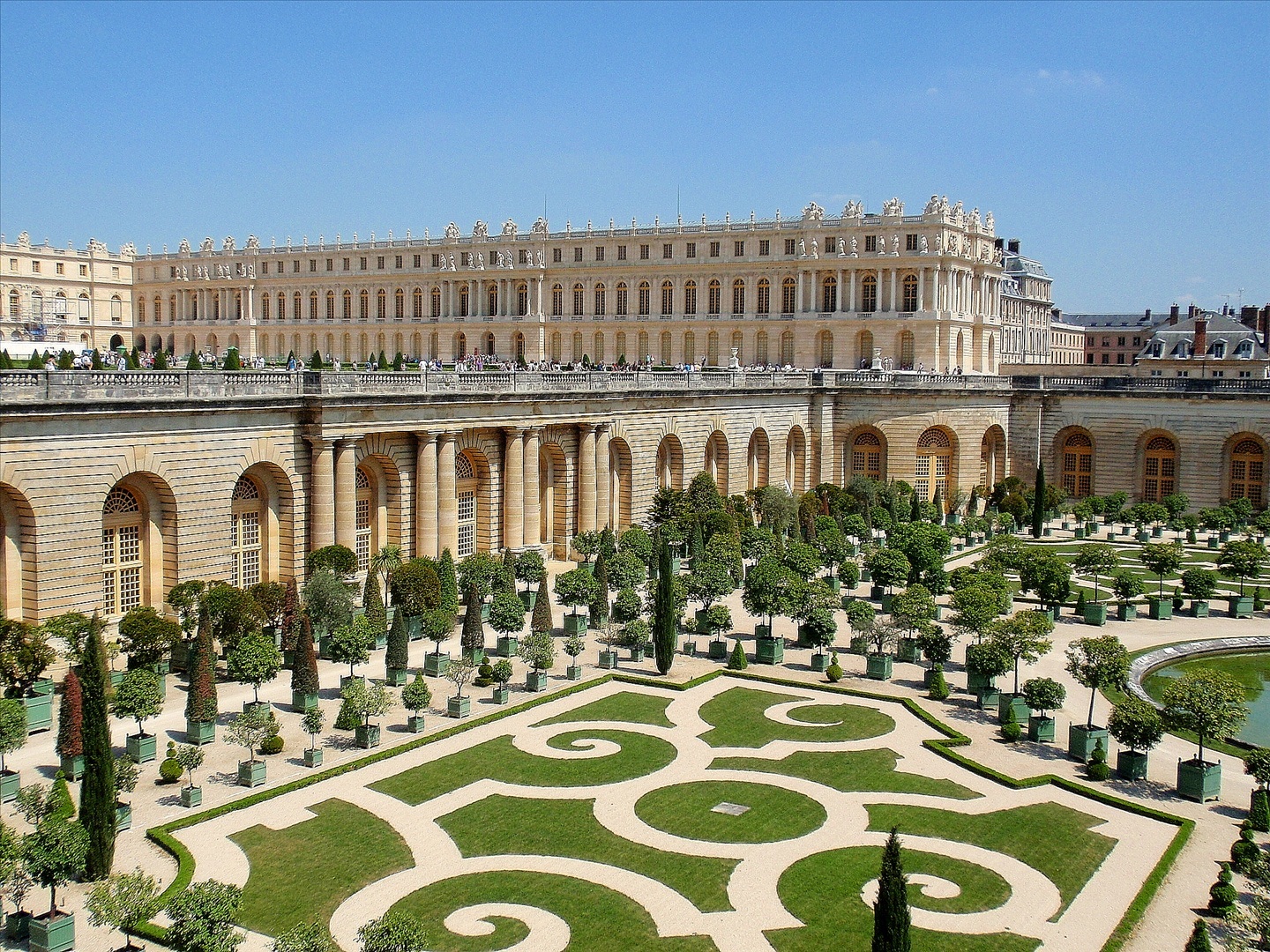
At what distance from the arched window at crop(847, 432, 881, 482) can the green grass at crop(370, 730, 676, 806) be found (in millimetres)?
48859

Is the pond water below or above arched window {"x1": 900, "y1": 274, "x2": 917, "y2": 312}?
below

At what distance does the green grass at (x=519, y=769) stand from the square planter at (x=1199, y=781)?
12156 millimetres

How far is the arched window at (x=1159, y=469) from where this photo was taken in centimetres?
7619

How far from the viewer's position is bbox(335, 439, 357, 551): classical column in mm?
46562

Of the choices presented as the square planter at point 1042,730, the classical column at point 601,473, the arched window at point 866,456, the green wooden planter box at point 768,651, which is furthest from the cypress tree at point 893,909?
the arched window at point 866,456

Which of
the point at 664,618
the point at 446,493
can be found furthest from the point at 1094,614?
Answer: the point at 446,493

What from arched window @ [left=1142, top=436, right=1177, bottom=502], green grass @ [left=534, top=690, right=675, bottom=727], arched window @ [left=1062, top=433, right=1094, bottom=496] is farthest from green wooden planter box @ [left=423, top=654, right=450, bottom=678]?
arched window @ [left=1062, top=433, right=1094, bottom=496]

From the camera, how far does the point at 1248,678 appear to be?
4069 cm

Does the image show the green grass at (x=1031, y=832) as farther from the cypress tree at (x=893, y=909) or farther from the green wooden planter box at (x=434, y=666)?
the green wooden planter box at (x=434, y=666)

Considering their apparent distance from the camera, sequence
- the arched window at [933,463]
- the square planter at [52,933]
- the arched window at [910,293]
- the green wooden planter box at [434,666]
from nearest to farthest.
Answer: the square planter at [52,933]
the green wooden planter box at [434,666]
the arched window at [933,463]
the arched window at [910,293]

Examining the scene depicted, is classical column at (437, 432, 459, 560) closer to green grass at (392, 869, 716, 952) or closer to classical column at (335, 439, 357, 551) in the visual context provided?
classical column at (335, 439, 357, 551)

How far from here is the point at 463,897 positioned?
74.6 feet

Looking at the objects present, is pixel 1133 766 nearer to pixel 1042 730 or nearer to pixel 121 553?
pixel 1042 730

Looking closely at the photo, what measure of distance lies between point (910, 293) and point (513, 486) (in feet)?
161
